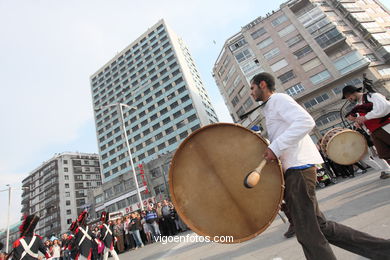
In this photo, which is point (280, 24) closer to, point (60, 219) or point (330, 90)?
point (330, 90)

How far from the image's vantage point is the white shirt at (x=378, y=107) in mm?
3475

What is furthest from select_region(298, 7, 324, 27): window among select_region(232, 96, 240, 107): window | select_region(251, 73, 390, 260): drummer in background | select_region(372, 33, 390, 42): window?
select_region(251, 73, 390, 260): drummer in background

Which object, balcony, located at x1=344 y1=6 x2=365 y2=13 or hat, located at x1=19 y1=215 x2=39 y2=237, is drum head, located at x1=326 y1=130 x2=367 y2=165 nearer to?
hat, located at x1=19 y1=215 x2=39 y2=237

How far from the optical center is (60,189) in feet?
222

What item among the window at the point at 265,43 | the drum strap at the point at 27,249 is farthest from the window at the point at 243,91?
the drum strap at the point at 27,249

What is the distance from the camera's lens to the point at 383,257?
1735 millimetres

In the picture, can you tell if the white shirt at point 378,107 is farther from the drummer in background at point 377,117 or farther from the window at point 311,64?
the window at point 311,64

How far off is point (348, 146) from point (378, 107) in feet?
6.53

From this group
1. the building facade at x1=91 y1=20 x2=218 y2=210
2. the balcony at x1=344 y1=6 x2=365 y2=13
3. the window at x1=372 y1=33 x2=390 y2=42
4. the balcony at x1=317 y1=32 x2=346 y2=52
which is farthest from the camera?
the building facade at x1=91 y1=20 x2=218 y2=210

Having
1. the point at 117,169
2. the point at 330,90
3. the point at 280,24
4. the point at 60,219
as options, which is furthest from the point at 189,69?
the point at 60,219

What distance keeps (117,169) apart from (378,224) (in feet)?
193

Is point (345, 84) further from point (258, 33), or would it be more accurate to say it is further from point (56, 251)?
point (56, 251)

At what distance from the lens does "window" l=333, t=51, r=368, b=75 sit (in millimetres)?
28656

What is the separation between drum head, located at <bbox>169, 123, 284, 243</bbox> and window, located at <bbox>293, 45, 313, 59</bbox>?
123 feet
